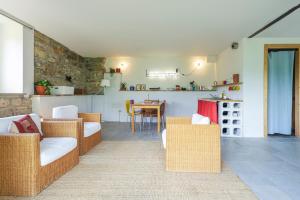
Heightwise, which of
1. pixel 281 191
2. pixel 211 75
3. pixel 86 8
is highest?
pixel 86 8

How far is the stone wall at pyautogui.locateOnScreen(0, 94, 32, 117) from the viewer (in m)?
3.14

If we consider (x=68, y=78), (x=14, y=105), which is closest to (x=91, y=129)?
(x=14, y=105)

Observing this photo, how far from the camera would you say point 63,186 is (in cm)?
206

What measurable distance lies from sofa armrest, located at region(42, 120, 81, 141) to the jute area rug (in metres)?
0.48

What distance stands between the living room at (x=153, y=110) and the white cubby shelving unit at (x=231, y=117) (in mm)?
26

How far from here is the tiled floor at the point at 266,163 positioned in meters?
2.02

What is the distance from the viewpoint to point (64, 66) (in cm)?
551

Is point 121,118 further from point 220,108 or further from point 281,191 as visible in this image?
point 281,191

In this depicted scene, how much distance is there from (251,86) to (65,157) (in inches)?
165

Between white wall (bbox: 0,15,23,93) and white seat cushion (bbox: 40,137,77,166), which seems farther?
white wall (bbox: 0,15,23,93)

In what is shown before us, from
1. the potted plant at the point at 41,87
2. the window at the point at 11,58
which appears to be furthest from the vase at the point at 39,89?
the window at the point at 11,58

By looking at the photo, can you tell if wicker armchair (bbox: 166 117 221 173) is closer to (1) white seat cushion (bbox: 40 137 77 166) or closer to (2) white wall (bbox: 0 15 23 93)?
(1) white seat cushion (bbox: 40 137 77 166)

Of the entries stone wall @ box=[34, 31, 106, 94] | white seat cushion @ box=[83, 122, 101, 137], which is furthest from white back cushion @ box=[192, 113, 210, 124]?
stone wall @ box=[34, 31, 106, 94]

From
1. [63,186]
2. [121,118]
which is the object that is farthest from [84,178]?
[121,118]
